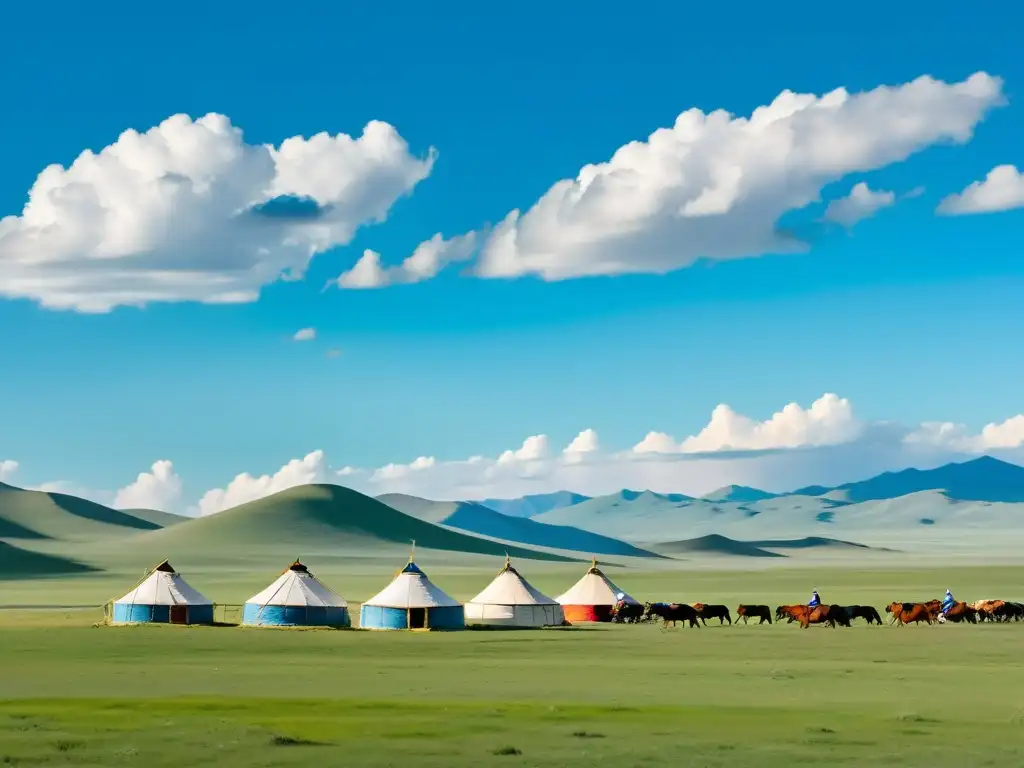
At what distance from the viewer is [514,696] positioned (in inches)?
1385

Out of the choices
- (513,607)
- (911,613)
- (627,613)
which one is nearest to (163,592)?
(513,607)

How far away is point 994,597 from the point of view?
9619 cm

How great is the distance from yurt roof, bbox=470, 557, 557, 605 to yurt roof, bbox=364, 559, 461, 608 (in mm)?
3785

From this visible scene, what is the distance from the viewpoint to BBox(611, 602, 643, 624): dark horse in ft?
225

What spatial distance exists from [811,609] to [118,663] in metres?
29.5

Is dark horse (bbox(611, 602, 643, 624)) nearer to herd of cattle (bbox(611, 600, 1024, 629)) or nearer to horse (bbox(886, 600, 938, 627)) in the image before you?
herd of cattle (bbox(611, 600, 1024, 629))

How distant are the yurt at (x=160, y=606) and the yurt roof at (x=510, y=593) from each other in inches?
434

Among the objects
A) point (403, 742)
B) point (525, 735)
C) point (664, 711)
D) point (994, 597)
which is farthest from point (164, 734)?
point (994, 597)

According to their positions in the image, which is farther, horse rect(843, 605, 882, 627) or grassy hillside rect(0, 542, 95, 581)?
grassy hillside rect(0, 542, 95, 581)

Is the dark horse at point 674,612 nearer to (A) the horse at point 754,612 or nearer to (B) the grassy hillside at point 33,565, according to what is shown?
(A) the horse at point 754,612

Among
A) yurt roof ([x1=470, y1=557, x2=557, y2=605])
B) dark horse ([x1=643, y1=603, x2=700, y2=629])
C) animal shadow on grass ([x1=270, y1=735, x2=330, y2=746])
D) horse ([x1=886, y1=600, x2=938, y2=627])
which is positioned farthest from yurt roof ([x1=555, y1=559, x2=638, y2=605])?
animal shadow on grass ([x1=270, y1=735, x2=330, y2=746])

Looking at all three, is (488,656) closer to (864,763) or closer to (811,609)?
(811,609)

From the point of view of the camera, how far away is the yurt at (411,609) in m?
62.3

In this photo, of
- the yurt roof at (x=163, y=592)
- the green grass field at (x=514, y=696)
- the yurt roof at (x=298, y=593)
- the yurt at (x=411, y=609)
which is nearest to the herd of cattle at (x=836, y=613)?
the green grass field at (x=514, y=696)
